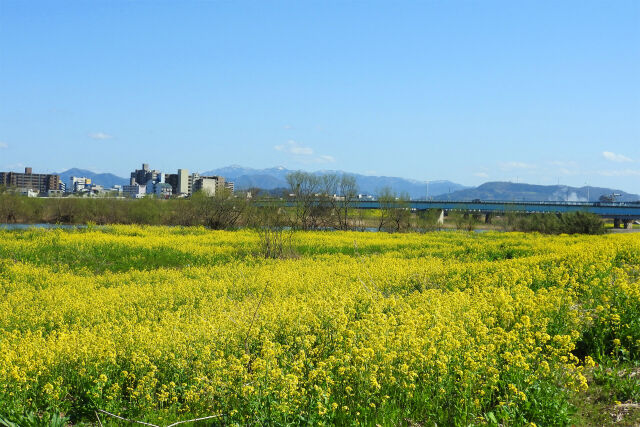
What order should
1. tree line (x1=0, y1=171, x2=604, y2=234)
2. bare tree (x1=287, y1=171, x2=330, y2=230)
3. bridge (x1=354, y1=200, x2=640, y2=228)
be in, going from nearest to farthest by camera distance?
tree line (x1=0, y1=171, x2=604, y2=234) → bare tree (x1=287, y1=171, x2=330, y2=230) → bridge (x1=354, y1=200, x2=640, y2=228)

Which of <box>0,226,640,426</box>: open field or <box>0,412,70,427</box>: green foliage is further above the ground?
<box>0,226,640,426</box>: open field

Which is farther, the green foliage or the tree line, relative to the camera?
the tree line

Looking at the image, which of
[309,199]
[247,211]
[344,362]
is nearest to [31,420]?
[344,362]

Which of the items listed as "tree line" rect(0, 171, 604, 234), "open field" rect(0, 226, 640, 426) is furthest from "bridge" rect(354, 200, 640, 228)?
"open field" rect(0, 226, 640, 426)

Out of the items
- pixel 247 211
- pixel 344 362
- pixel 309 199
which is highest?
pixel 309 199

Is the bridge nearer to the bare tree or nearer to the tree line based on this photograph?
the tree line

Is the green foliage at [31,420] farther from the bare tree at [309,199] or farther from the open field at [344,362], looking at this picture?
the bare tree at [309,199]

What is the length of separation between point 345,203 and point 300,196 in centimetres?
910

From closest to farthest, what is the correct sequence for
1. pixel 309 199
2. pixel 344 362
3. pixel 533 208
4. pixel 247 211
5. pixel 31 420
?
pixel 31 420 → pixel 344 362 → pixel 247 211 → pixel 309 199 → pixel 533 208

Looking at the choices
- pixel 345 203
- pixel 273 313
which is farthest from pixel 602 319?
pixel 345 203

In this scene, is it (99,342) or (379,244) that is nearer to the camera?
(99,342)

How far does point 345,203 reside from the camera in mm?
65250

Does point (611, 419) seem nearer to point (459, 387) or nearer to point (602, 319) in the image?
point (459, 387)

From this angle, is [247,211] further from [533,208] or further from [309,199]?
[533,208]
